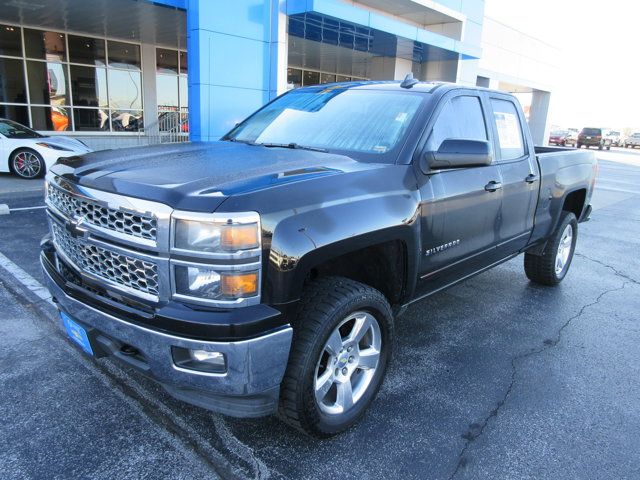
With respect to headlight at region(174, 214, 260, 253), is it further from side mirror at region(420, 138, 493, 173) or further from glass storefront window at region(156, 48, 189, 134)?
glass storefront window at region(156, 48, 189, 134)

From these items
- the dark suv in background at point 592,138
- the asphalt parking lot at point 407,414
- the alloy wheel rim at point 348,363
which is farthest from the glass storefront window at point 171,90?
the dark suv in background at point 592,138

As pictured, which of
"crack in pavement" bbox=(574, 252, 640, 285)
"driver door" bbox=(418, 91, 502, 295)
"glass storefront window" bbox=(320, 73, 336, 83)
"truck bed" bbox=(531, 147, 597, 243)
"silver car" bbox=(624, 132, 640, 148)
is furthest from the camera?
"silver car" bbox=(624, 132, 640, 148)

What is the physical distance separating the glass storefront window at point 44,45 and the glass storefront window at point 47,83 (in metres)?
0.24

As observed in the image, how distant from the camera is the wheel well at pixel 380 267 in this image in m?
2.92

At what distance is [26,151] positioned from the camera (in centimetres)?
1082

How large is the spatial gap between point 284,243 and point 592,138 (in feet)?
152

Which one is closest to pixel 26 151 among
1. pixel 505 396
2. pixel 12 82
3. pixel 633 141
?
pixel 12 82

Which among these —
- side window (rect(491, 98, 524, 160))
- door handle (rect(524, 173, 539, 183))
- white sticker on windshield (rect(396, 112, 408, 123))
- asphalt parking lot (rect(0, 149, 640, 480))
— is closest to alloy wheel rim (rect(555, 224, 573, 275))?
asphalt parking lot (rect(0, 149, 640, 480))

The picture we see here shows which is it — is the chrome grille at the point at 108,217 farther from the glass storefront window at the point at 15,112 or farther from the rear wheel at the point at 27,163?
the glass storefront window at the point at 15,112

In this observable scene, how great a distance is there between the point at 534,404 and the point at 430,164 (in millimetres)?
1678

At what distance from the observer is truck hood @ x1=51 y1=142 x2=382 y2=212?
218 cm

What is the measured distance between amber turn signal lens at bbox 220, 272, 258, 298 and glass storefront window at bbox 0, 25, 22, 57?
17243 millimetres

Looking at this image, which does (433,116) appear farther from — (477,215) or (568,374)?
(568,374)

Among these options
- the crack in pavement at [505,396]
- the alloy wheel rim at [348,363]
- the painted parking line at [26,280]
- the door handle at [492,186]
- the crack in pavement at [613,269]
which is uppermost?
the door handle at [492,186]
